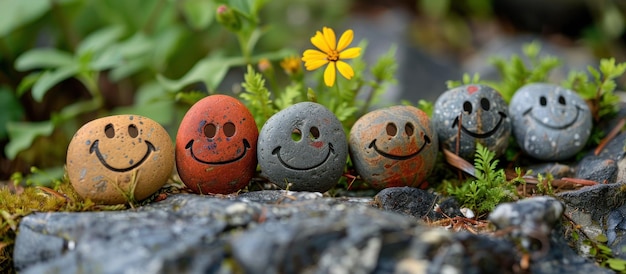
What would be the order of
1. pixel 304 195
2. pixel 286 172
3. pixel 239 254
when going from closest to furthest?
pixel 239 254, pixel 304 195, pixel 286 172

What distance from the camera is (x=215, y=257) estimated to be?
158 centimetres

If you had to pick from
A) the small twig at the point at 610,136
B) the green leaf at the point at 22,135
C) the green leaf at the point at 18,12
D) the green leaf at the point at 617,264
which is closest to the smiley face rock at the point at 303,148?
the green leaf at the point at 617,264

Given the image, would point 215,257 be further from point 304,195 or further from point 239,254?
point 304,195

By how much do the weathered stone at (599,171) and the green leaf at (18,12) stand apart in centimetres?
348

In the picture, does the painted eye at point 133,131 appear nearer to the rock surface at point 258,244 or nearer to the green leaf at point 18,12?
the rock surface at point 258,244

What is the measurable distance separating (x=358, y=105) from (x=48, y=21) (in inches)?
108

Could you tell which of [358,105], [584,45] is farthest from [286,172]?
[584,45]

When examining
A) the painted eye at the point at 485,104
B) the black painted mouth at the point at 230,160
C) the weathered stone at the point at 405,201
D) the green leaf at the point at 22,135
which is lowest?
the weathered stone at the point at 405,201

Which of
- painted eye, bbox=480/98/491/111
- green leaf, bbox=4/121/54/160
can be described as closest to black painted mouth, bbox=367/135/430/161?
painted eye, bbox=480/98/491/111

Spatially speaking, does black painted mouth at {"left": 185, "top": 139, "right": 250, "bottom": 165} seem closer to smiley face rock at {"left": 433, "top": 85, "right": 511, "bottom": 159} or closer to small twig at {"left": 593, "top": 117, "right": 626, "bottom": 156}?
smiley face rock at {"left": 433, "top": 85, "right": 511, "bottom": 159}

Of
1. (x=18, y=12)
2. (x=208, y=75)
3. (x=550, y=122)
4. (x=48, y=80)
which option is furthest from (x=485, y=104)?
(x=18, y=12)

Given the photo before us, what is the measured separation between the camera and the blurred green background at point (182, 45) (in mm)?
3475

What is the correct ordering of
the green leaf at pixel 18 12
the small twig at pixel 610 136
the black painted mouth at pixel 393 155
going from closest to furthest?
the black painted mouth at pixel 393 155 → the small twig at pixel 610 136 → the green leaf at pixel 18 12

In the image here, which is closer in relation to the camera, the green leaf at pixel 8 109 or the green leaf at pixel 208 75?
the green leaf at pixel 208 75
